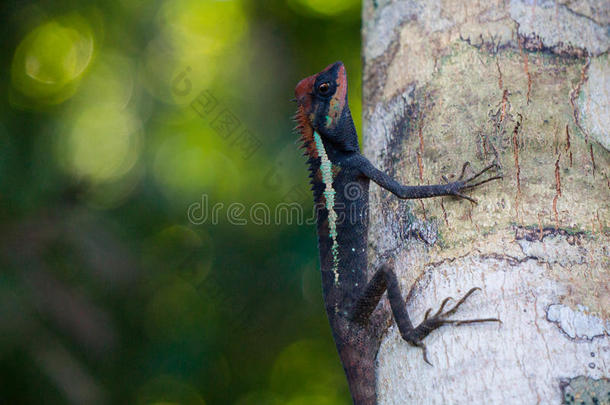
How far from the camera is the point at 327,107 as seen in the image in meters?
3.35

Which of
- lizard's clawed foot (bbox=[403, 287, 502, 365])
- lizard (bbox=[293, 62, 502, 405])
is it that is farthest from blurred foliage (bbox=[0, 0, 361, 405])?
lizard's clawed foot (bbox=[403, 287, 502, 365])

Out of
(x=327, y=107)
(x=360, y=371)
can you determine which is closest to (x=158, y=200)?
(x=327, y=107)

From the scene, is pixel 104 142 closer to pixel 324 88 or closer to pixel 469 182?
pixel 324 88

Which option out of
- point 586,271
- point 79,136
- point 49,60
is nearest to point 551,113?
point 586,271

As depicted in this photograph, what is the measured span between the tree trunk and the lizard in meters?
0.20

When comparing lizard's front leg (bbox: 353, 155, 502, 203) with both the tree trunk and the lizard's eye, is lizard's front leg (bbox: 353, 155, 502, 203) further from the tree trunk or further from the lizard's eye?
the lizard's eye

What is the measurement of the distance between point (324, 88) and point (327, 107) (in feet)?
0.39

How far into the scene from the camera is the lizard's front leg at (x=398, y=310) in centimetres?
177

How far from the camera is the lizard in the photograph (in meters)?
2.62

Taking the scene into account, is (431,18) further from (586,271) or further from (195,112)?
(195,112)

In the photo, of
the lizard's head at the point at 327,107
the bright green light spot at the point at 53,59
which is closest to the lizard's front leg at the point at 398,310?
the lizard's head at the point at 327,107

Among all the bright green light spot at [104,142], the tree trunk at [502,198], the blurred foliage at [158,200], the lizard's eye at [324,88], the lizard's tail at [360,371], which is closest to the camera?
the tree trunk at [502,198]
